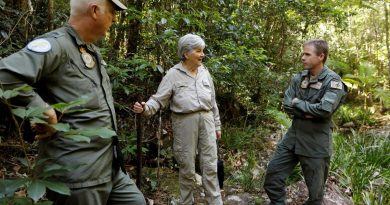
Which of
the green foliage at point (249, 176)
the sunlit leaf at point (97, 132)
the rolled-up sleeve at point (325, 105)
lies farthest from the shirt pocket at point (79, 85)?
the green foliage at point (249, 176)

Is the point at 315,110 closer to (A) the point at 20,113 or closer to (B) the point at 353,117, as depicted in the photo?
(A) the point at 20,113

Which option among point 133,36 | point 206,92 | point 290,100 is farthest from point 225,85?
point 206,92

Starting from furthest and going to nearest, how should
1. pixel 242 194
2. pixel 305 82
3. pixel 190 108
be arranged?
pixel 242 194, pixel 305 82, pixel 190 108

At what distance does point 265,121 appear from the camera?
8281 millimetres

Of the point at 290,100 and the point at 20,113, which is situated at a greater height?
the point at 20,113

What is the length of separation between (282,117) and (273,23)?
8.64 feet

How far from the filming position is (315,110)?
154 inches

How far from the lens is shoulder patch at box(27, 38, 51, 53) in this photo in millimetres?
1898

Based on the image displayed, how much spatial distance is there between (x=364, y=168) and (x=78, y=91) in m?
5.20

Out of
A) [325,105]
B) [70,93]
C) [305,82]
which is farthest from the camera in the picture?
[305,82]

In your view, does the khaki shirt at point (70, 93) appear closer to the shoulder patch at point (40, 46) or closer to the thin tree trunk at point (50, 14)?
the shoulder patch at point (40, 46)

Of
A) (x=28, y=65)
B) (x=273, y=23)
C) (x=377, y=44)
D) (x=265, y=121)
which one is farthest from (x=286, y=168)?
(x=377, y=44)

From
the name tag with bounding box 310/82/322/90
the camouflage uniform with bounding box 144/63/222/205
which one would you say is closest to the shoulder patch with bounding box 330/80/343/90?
the name tag with bounding box 310/82/322/90

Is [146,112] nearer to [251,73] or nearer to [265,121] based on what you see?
[251,73]
